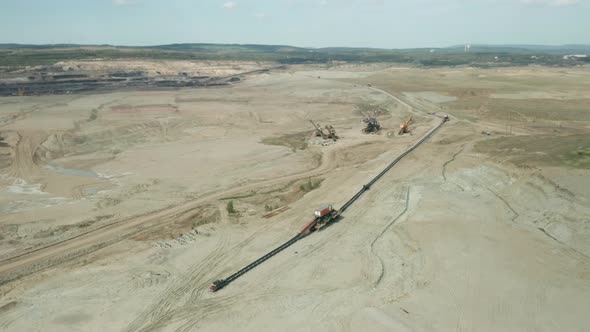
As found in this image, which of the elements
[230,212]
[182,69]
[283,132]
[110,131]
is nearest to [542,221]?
[230,212]

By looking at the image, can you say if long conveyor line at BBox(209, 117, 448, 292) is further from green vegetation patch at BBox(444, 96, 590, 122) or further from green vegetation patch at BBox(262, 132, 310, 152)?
green vegetation patch at BBox(444, 96, 590, 122)

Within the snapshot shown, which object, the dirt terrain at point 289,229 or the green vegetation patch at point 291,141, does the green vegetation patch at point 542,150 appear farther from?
the green vegetation patch at point 291,141

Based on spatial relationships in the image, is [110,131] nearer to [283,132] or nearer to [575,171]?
[283,132]

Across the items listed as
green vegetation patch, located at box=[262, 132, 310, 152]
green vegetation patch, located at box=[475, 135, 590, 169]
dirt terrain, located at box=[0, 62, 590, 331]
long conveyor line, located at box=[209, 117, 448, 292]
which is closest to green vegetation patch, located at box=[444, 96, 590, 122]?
dirt terrain, located at box=[0, 62, 590, 331]

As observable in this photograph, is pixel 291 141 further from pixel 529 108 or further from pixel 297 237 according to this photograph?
pixel 529 108

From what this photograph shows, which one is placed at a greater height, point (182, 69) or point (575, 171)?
point (182, 69)

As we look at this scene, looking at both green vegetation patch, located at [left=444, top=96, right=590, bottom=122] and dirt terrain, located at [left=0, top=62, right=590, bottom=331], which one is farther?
green vegetation patch, located at [left=444, top=96, right=590, bottom=122]

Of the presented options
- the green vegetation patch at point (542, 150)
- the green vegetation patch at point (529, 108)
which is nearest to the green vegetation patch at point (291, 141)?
the green vegetation patch at point (542, 150)
